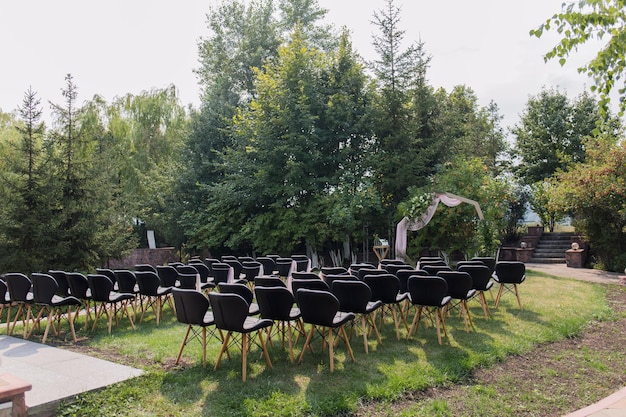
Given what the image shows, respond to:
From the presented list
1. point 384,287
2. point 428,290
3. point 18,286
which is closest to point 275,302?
point 384,287

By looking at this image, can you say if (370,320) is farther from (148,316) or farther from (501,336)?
(148,316)

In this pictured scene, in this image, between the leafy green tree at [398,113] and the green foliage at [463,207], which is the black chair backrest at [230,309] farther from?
the leafy green tree at [398,113]

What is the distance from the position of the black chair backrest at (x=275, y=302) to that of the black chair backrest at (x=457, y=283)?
2425 millimetres

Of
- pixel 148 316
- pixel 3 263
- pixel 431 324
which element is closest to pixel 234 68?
pixel 3 263

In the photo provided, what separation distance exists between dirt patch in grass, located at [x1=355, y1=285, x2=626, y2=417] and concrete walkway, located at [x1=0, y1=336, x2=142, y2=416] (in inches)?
98.6

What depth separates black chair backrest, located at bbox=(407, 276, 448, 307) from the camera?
5762mm

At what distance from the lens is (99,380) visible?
4.40 m

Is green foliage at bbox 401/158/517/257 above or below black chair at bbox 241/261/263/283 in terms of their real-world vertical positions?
above

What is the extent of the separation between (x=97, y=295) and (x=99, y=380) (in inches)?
105

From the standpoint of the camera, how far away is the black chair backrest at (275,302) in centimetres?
497

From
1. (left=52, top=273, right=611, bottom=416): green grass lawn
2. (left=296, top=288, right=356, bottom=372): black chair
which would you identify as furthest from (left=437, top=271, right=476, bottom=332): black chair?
(left=296, top=288, right=356, bottom=372): black chair

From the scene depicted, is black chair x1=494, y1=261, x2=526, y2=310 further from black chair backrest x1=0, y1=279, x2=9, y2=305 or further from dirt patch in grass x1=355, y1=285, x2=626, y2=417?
black chair backrest x1=0, y1=279, x2=9, y2=305

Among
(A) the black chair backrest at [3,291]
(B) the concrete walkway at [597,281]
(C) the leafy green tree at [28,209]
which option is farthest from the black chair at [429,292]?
(C) the leafy green tree at [28,209]

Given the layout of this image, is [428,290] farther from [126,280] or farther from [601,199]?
[601,199]
